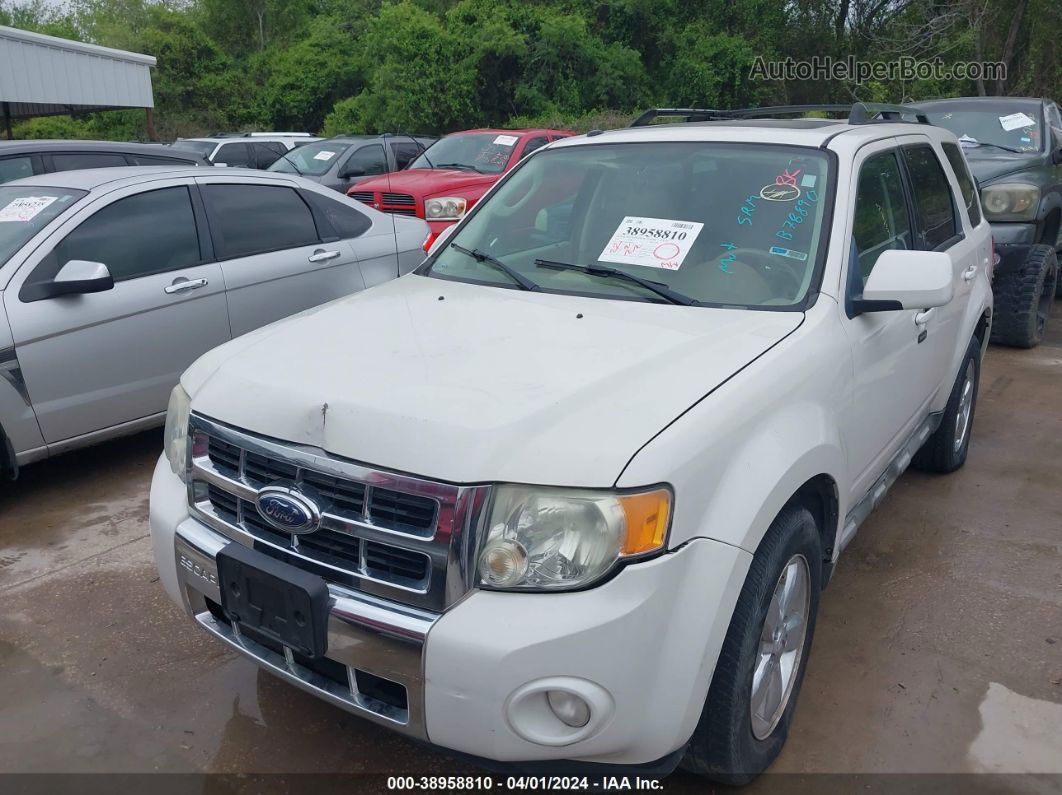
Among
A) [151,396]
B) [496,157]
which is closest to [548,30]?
[496,157]

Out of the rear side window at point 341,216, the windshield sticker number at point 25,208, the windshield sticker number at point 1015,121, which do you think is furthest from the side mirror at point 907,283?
the windshield sticker number at point 1015,121

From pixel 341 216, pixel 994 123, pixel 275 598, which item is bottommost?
pixel 275 598

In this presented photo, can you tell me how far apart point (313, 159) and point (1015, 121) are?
9524 mm

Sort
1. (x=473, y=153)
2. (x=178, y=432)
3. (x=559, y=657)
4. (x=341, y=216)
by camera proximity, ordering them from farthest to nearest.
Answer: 1. (x=473, y=153)
2. (x=341, y=216)
3. (x=178, y=432)
4. (x=559, y=657)

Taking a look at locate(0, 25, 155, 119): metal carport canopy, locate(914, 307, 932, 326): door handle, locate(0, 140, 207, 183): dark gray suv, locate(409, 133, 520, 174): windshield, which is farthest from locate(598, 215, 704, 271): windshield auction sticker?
locate(0, 25, 155, 119): metal carport canopy

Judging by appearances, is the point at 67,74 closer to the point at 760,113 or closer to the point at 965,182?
the point at 760,113

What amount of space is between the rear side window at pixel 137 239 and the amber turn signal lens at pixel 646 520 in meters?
3.62

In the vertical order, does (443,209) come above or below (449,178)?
below

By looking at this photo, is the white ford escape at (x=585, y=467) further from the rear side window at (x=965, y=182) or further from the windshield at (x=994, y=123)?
the windshield at (x=994, y=123)

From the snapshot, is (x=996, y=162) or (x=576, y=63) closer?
(x=996, y=162)

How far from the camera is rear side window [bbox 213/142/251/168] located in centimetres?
1672

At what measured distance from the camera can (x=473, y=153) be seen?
11453 mm

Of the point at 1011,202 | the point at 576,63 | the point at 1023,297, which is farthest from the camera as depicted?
the point at 576,63

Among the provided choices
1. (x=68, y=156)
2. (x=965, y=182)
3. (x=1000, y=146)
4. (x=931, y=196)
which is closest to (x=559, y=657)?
(x=931, y=196)
